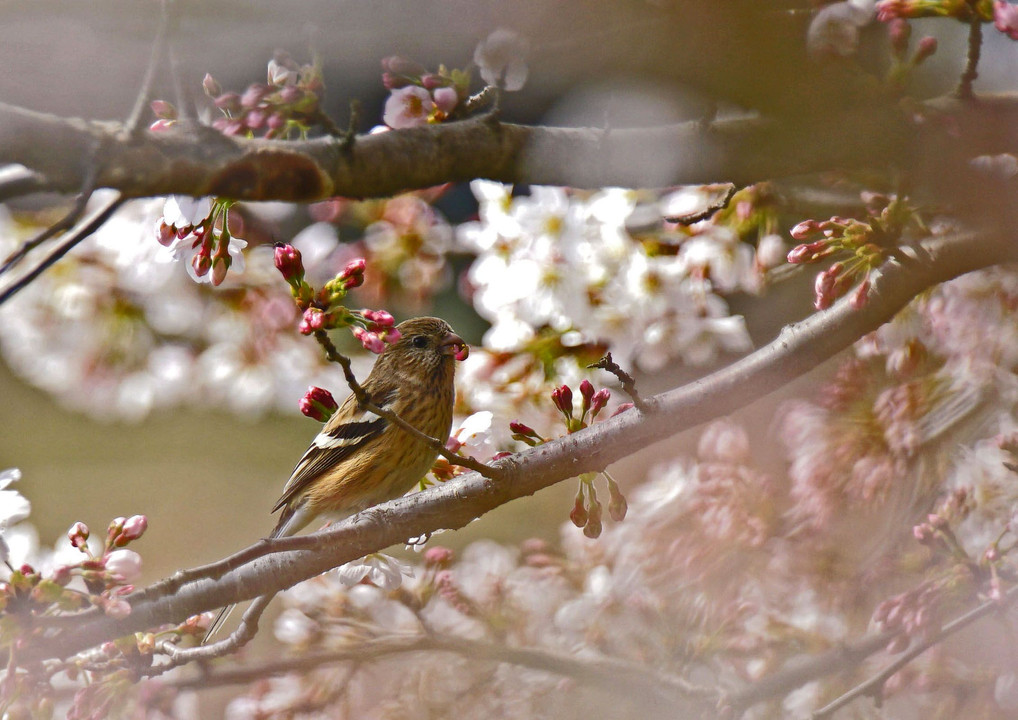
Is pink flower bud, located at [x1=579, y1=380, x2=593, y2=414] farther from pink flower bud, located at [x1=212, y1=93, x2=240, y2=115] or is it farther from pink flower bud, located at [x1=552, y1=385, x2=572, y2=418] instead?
pink flower bud, located at [x1=212, y1=93, x2=240, y2=115]

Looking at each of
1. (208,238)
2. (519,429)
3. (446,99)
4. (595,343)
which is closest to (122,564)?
(208,238)

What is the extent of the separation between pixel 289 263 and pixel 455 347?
63 centimetres

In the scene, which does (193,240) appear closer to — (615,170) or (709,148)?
(615,170)

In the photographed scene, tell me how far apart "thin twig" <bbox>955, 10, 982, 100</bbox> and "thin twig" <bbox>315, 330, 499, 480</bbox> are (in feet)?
2.99

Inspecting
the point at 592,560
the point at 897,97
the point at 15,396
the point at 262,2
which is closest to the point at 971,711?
the point at 592,560

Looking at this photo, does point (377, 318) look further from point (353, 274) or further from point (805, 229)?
point (805, 229)

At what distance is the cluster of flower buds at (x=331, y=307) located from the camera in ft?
3.55

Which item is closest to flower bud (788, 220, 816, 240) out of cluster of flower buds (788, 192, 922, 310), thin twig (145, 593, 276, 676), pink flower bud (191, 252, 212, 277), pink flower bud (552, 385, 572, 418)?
cluster of flower buds (788, 192, 922, 310)

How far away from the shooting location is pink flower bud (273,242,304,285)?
1.10 meters

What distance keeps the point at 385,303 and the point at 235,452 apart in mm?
5296

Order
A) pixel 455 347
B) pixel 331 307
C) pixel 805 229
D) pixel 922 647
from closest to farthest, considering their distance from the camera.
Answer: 1. pixel 331 307
2. pixel 805 229
3. pixel 922 647
4. pixel 455 347

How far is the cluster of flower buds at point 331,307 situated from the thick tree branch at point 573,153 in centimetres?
9

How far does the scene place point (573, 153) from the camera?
Answer: 139 centimetres

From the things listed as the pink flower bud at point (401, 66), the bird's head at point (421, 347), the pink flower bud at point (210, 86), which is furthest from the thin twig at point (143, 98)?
the bird's head at point (421, 347)
